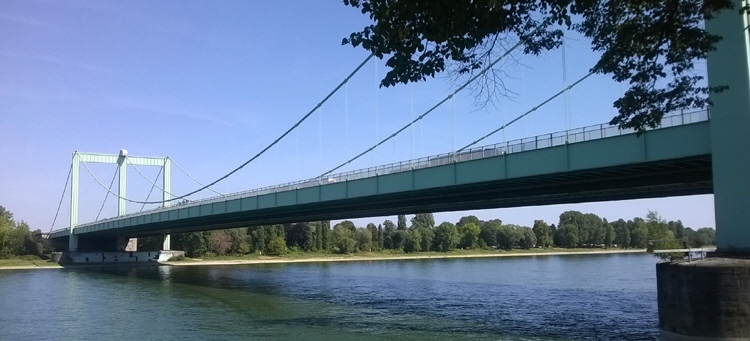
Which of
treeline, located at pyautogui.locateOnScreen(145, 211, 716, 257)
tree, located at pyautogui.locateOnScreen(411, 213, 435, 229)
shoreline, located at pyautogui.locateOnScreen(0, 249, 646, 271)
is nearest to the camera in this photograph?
shoreline, located at pyautogui.locateOnScreen(0, 249, 646, 271)

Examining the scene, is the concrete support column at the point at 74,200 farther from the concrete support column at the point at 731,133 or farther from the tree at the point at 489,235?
the concrete support column at the point at 731,133

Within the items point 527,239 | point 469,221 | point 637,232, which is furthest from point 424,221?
point 637,232

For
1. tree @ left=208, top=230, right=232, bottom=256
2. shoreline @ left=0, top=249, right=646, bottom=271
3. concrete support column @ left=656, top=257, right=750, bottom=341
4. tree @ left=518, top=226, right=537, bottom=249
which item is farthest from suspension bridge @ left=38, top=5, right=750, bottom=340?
tree @ left=518, top=226, right=537, bottom=249

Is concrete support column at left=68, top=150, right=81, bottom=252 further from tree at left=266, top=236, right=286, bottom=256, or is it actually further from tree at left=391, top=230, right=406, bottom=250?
tree at left=391, top=230, right=406, bottom=250

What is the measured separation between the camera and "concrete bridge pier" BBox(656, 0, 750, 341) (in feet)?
58.3

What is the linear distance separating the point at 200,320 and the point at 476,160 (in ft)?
49.7

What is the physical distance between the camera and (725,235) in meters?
20.0

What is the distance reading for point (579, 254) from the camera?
405ft

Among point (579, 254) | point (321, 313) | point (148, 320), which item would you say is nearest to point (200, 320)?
point (148, 320)

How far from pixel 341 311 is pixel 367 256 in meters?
84.2

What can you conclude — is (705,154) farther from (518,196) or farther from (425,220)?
(425,220)

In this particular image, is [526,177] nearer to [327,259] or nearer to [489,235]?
[327,259]

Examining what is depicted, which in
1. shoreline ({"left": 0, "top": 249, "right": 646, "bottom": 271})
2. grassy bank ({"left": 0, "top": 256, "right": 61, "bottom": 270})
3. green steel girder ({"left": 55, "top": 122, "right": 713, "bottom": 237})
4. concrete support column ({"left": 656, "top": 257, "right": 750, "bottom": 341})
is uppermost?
green steel girder ({"left": 55, "top": 122, "right": 713, "bottom": 237})

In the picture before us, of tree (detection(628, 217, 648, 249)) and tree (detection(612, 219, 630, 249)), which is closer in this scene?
tree (detection(628, 217, 648, 249))
